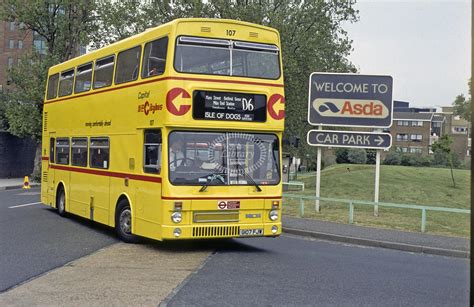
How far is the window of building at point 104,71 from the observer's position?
12414mm

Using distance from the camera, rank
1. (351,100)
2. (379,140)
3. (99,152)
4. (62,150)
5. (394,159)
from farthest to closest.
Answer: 1. (394,159)
2. (351,100)
3. (379,140)
4. (62,150)
5. (99,152)

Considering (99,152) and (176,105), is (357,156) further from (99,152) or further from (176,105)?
(176,105)

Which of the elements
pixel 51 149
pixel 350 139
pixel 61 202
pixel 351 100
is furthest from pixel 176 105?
pixel 351 100

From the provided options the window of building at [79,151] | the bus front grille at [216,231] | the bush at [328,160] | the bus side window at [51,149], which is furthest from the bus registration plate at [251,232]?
the bush at [328,160]

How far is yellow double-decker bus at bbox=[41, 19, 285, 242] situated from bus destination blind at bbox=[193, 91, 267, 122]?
18mm

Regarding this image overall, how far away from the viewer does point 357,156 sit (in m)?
63.8

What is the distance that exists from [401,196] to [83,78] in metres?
15.1

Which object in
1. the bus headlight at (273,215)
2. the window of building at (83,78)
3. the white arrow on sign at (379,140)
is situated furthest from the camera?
the white arrow on sign at (379,140)

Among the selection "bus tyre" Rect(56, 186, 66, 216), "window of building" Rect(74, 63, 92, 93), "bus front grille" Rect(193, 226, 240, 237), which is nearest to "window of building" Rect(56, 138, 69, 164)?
"bus tyre" Rect(56, 186, 66, 216)

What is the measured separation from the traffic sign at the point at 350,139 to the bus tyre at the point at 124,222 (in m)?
7.61

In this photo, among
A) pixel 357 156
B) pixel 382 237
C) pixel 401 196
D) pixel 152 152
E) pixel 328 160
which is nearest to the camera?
pixel 152 152

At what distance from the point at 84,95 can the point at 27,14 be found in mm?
20566

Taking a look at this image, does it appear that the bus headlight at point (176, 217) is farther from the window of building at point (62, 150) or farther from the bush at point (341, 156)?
the bush at point (341, 156)

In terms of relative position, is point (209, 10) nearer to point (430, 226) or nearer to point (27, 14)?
point (27, 14)
